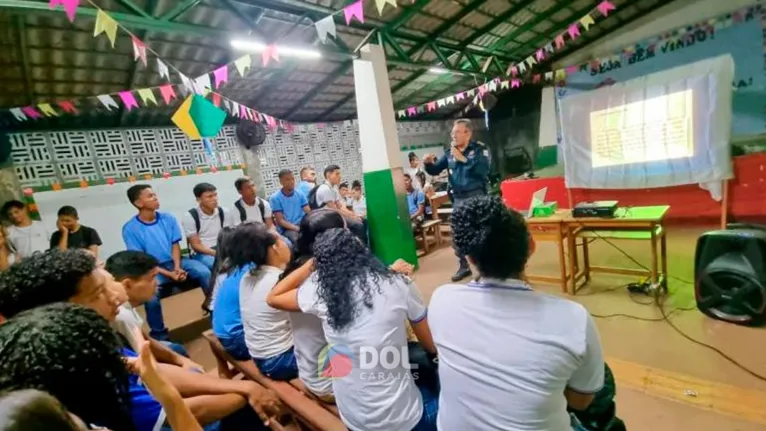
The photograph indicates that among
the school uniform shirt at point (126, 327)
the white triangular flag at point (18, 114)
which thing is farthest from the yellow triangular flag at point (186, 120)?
the white triangular flag at point (18, 114)

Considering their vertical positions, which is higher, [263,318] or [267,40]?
[267,40]

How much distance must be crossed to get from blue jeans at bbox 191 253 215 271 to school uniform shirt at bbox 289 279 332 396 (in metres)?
2.34

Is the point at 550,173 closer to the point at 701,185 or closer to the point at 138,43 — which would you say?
the point at 701,185

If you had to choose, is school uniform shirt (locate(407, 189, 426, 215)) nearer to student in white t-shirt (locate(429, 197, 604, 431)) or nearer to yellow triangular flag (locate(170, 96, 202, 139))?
yellow triangular flag (locate(170, 96, 202, 139))

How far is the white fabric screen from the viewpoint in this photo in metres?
3.94

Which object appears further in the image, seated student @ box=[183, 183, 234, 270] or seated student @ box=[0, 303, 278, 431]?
seated student @ box=[183, 183, 234, 270]

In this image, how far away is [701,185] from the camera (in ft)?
13.9

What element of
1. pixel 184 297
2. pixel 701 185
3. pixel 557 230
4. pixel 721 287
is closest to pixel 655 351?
pixel 721 287

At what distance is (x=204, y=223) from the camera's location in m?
3.58

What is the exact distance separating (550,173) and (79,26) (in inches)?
323

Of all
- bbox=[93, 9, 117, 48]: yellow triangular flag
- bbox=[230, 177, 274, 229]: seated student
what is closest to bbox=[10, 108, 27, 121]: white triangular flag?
bbox=[230, 177, 274, 229]: seated student


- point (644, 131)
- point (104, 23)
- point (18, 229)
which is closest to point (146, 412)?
point (104, 23)

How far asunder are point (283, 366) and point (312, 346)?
0.32 m

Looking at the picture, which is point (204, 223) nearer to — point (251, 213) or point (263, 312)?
point (251, 213)
